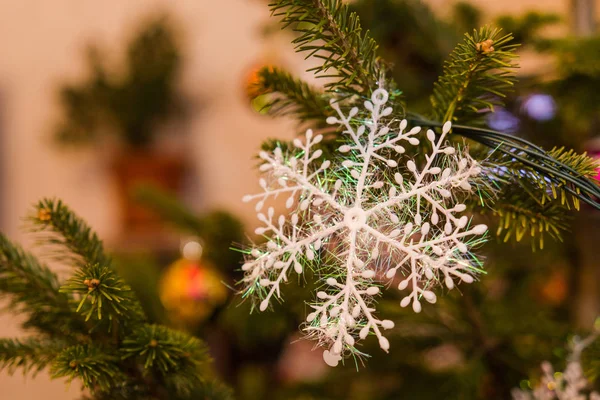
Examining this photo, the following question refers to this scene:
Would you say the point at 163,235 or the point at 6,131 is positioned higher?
the point at 6,131

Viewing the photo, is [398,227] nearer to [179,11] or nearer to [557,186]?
[557,186]

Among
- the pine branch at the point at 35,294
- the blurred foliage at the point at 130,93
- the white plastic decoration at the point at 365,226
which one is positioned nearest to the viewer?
the white plastic decoration at the point at 365,226

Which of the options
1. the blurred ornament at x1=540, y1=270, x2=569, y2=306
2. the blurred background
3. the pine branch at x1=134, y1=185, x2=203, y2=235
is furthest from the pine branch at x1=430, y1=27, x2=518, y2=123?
the blurred ornament at x1=540, y1=270, x2=569, y2=306

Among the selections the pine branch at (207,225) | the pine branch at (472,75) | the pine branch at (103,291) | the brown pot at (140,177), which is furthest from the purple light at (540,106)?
the brown pot at (140,177)

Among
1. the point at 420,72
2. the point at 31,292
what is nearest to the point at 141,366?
the point at 31,292

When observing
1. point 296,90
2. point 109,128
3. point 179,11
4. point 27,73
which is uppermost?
point 179,11

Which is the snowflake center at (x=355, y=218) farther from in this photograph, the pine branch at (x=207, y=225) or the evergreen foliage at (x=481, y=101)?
the pine branch at (x=207, y=225)
